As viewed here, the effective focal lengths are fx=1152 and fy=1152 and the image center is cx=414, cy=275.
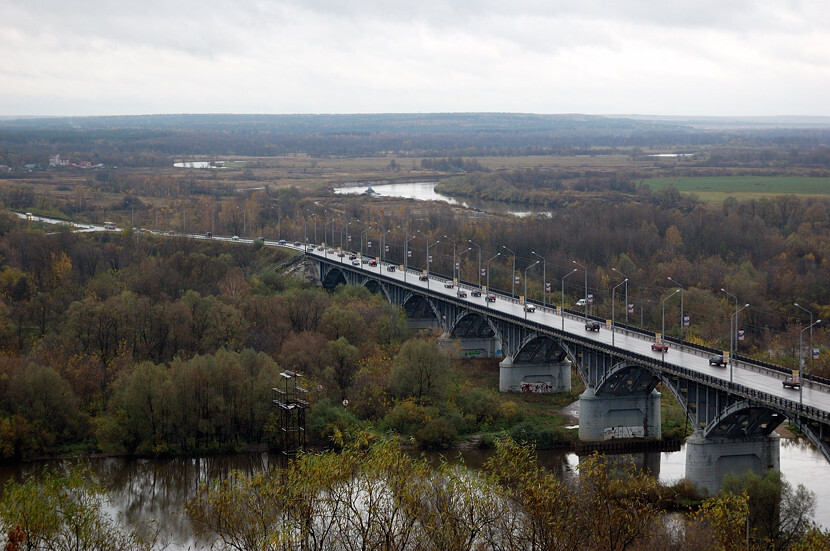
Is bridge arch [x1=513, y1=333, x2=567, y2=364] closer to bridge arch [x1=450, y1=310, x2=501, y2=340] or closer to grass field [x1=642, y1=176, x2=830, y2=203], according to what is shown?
bridge arch [x1=450, y1=310, x2=501, y2=340]

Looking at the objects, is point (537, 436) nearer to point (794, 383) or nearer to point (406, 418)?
point (406, 418)

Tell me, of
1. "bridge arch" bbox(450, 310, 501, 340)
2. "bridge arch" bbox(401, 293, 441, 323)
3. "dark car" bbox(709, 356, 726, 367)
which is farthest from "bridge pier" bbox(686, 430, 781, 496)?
"bridge arch" bbox(401, 293, 441, 323)

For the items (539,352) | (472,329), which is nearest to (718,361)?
(539,352)

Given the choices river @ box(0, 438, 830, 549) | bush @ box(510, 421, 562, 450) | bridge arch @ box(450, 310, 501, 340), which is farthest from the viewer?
bridge arch @ box(450, 310, 501, 340)

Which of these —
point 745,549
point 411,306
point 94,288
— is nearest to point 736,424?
point 745,549

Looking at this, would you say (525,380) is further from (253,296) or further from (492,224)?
(492,224)

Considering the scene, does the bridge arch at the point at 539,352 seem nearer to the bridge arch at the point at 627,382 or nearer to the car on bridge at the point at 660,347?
the bridge arch at the point at 627,382
